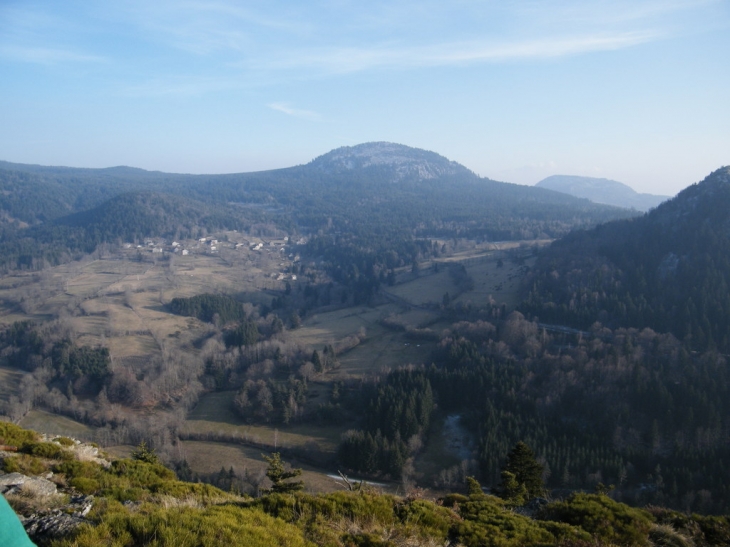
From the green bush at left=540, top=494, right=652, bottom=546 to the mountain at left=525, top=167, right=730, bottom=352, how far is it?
162 ft

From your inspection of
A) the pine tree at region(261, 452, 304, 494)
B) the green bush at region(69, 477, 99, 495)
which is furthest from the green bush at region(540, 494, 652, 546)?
the green bush at region(69, 477, 99, 495)

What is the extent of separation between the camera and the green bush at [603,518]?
1173 cm

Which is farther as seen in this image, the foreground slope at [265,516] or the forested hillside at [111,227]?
the forested hillside at [111,227]

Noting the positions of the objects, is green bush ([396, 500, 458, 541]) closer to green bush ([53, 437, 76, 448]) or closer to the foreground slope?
the foreground slope

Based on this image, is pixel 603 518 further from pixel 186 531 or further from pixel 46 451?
pixel 46 451

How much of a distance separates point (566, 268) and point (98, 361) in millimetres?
78826

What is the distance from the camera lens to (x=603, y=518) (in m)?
12.5

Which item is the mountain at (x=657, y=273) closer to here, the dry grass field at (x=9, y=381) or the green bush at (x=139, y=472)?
the green bush at (x=139, y=472)

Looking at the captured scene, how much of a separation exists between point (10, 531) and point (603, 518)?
46.4ft

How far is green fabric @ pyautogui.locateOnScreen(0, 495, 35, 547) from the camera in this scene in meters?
3.43

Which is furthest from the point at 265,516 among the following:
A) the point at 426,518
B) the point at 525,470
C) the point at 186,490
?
the point at 525,470

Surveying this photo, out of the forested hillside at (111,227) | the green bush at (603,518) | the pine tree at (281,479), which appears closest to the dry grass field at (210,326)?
the forested hillside at (111,227)

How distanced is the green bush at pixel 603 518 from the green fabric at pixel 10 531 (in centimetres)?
1240

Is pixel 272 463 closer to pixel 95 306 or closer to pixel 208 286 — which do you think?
pixel 95 306
